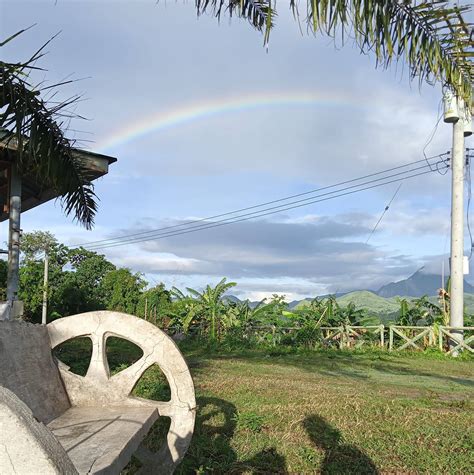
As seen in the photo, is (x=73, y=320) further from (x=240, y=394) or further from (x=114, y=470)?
(x=240, y=394)

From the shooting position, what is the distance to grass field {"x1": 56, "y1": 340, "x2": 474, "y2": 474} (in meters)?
3.56

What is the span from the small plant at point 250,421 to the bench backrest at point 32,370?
1563 mm

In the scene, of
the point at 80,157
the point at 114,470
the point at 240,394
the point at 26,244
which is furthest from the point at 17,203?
the point at 26,244

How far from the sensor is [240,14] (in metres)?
4.66

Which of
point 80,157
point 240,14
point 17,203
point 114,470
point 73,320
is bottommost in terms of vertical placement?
point 114,470

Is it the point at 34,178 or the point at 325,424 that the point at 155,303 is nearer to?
the point at 34,178

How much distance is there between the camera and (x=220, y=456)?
12.0ft

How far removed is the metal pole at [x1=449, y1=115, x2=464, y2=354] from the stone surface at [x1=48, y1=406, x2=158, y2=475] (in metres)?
11.8

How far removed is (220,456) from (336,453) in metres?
0.81

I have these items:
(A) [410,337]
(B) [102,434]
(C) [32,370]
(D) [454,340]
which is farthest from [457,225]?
(B) [102,434]

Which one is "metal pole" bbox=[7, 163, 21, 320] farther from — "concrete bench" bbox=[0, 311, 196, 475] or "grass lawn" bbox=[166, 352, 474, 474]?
"concrete bench" bbox=[0, 311, 196, 475]

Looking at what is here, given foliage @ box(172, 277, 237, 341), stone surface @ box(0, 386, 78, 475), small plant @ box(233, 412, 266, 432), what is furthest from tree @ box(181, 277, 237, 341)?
stone surface @ box(0, 386, 78, 475)

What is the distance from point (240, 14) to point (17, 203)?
4026 millimetres

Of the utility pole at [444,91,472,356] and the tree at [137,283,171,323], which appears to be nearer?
the utility pole at [444,91,472,356]
